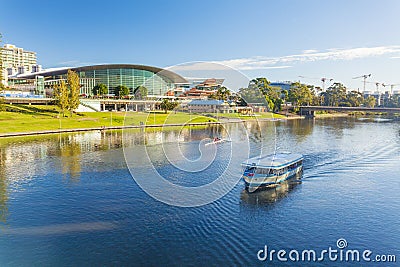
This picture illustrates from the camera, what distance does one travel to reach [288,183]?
919 inches

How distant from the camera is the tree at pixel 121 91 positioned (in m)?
96.4

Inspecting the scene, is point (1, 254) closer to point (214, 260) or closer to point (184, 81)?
point (214, 260)

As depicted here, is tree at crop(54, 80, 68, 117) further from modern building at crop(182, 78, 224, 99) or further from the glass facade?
modern building at crop(182, 78, 224, 99)

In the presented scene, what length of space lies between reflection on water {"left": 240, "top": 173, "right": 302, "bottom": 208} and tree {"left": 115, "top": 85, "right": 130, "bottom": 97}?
79.7 metres

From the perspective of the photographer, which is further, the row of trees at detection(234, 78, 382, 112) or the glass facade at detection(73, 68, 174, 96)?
the row of trees at detection(234, 78, 382, 112)

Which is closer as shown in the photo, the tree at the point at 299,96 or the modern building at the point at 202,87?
the modern building at the point at 202,87

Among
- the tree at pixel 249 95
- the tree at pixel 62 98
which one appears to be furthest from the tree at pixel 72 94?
the tree at pixel 249 95

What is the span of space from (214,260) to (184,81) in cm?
729

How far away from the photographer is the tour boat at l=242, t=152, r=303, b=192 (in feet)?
69.6

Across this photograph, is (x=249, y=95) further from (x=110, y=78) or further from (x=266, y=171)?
(x=110, y=78)

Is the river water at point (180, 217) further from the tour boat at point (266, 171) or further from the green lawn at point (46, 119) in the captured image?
the green lawn at point (46, 119)

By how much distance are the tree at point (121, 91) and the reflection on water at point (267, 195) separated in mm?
79723

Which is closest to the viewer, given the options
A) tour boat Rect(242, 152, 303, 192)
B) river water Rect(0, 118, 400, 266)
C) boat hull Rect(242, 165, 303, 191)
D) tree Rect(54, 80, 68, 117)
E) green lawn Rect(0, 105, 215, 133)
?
river water Rect(0, 118, 400, 266)

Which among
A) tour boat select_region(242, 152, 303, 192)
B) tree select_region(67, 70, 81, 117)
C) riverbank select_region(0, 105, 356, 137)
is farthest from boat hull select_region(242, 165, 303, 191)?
tree select_region(67, 70, 81, 117)
